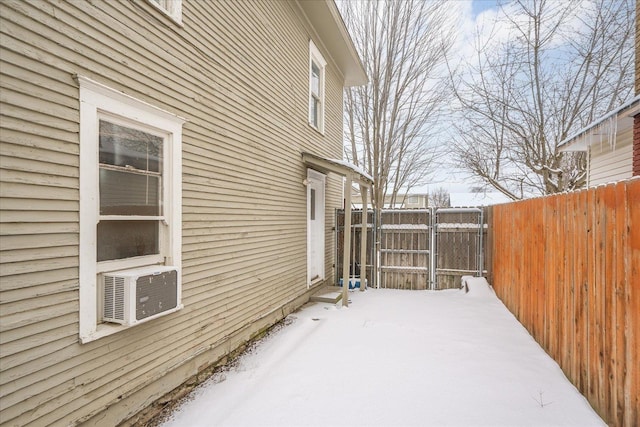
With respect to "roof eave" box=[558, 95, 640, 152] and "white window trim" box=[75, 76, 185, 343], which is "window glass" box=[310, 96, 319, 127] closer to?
"white window trim" box=[75, 76, 185, 343]

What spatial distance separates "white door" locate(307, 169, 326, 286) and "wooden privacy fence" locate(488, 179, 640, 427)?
4.05 metres

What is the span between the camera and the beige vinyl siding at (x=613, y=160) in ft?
26.0

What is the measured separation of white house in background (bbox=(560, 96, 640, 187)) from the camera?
6789mm

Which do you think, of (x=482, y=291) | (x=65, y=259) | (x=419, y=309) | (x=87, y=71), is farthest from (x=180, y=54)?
(x=482, y=291)

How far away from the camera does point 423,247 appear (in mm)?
8023

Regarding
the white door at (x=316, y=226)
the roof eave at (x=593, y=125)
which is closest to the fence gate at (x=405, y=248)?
the white door at (x=316, y=226)

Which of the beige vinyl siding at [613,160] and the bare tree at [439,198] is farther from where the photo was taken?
the bare tree at [439,198]

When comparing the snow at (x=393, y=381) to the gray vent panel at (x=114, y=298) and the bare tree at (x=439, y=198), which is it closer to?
the gray vent panel at (x=114, y=298)

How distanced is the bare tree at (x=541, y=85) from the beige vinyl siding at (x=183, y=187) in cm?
933

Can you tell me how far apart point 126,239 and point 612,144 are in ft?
36.2

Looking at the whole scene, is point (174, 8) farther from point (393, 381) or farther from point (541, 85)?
point (541, 85)

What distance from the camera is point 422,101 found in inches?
541

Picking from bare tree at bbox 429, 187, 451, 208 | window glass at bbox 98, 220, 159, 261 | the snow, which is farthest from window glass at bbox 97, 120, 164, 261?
bare tree at bbox 429, 187, 451, 208

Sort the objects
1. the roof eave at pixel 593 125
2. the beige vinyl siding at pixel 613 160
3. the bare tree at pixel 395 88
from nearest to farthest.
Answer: the roof eave at pixel 593 125 → the beige vinyl siding at pixel 613 160 → the bare tree at pixel 395 88
